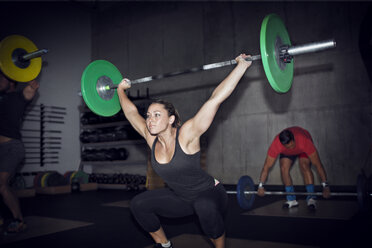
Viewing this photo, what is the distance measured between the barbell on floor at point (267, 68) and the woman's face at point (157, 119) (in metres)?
0.40

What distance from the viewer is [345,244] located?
1916 millimetres

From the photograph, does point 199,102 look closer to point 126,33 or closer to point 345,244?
point 126,33

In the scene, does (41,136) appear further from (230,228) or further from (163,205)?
(163,205)

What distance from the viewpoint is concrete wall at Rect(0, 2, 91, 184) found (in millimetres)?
5723

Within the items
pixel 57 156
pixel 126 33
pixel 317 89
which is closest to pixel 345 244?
pixel 317 89

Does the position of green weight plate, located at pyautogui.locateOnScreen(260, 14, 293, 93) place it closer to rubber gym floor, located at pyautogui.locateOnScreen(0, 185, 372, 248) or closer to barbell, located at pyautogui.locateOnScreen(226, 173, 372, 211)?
rubber gym floor, located at pyautogui.locateOnScreen(0, 185, 372, 248)

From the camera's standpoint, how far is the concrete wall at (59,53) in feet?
18.8

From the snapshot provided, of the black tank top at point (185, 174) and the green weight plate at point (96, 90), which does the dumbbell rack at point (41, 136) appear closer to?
the green weight plate at point (96, 90)

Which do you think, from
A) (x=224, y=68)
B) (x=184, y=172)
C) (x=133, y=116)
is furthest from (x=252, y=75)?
(x=184, y=172)

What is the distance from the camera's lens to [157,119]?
5.63ft

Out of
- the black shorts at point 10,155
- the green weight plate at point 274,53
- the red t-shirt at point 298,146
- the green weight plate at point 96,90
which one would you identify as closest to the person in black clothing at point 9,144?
the black shorts at point 10,155

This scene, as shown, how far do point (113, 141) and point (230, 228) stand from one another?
378 cm

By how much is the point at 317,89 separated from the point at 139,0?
4226 millimetres

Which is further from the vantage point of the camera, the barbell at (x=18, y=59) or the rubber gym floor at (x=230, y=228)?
the barbell at (x=18, y=59)
